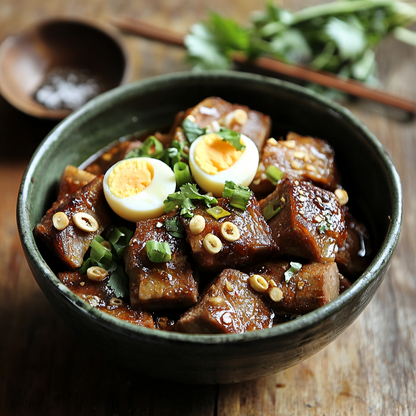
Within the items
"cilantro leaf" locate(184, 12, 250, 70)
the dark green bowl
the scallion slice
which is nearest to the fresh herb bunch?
"cilantro leaf" locate(184, 12, 250, 70)

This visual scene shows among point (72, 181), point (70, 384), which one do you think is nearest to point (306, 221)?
point (72, 181)

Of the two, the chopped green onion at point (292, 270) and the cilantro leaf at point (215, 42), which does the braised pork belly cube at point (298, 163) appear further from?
the cilantro leaf at point (215, 42)

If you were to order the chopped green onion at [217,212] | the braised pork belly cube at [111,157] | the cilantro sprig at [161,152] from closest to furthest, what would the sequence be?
the chopped green onion at [217,212], the cilantro sprig at [161,152], the braised pork belly cube at [111,157]

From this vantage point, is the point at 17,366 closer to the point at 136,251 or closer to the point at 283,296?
the point at 136,251

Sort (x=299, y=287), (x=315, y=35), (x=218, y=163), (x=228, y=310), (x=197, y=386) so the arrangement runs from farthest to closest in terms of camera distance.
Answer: (x=315, y=35) → (x=218, y=163) → (x=197, y=386) → (x=299, y=287) → (x=228, y=310)

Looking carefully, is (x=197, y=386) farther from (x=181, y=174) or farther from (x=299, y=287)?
(x=181, y=174)

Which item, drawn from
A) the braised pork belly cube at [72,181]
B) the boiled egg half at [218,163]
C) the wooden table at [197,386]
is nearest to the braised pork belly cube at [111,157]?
the braised pork belly cube at [72,181]
